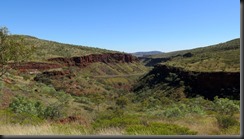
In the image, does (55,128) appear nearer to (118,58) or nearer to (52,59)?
(52,59)

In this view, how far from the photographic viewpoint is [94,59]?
114812 mm

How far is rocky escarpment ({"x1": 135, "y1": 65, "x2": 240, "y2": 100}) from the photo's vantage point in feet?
169

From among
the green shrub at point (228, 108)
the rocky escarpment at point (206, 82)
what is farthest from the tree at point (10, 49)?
the rocky escarpment at point (206, 82)

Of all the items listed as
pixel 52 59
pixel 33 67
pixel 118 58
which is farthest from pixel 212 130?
pixel 118 58

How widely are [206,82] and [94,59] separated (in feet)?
209

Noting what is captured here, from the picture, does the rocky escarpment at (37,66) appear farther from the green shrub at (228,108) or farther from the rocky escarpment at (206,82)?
the green shrub at (228,108)

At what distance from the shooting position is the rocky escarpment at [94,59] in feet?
319

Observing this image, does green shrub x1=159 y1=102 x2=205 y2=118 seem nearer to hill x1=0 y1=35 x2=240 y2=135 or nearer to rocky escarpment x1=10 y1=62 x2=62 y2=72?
hill x1=0 y1=35 x2=240 y2=135

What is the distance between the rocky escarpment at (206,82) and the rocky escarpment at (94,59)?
37249mm

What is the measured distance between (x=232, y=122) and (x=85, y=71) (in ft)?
315

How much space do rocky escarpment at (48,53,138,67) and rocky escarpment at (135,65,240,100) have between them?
1466 inches

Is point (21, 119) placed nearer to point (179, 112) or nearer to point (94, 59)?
point (179, 112)

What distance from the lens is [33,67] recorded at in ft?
273

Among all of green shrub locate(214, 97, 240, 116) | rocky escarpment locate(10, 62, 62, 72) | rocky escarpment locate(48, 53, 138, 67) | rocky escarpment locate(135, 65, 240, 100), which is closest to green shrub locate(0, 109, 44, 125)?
green shrub locate(214, 97, 240, 116)
